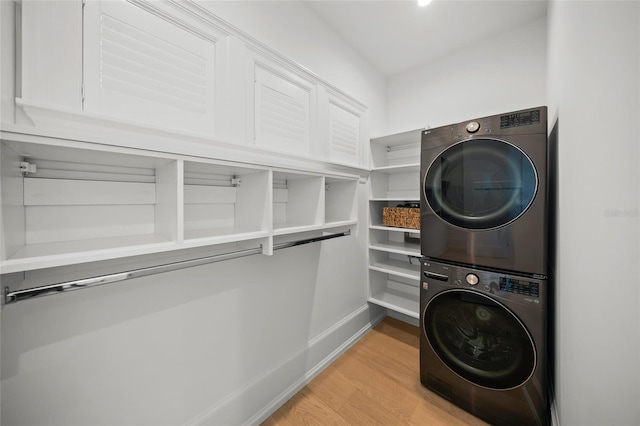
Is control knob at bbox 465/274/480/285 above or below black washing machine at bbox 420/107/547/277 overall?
below

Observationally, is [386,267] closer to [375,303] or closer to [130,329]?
[375,303]

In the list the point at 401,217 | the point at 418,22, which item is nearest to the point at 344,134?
the point at 401,217

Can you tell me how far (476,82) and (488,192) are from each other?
1.47 metres

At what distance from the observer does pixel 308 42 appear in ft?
5.86

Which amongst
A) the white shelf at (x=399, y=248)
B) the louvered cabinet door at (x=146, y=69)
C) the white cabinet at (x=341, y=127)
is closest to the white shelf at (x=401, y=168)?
the white cabinet at (x=341, y=127)

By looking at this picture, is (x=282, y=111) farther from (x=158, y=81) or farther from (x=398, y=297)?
(x=398, y=297)

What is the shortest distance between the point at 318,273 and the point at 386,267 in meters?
0.83

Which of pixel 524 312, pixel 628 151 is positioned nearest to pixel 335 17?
pixel 628 151

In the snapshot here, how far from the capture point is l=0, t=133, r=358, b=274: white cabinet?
679mm

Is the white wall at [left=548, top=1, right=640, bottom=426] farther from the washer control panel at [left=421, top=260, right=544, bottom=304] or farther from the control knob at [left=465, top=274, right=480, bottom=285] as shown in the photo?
the control knob at [left=465, top=274, right=480, bottom=285]

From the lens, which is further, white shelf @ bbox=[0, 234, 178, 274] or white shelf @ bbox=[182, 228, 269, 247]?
white shelf @ bbox=[182, 228, 269, 247]

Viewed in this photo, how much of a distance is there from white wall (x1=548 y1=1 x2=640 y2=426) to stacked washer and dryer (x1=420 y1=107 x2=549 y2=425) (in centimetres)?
19

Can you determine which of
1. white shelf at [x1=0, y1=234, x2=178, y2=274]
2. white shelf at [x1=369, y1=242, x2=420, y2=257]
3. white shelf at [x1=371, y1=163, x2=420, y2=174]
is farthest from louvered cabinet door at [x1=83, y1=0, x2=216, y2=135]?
white shelf at [x1=369, y1=242, x2=420, y2=257]

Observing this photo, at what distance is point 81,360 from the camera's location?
89cm
